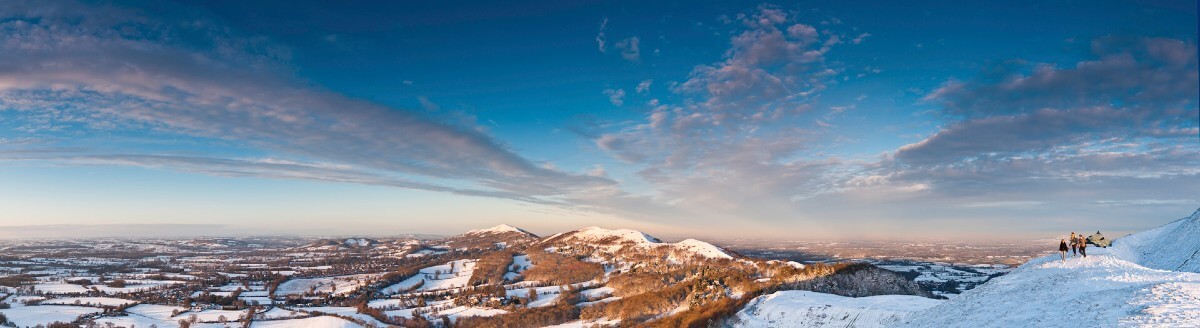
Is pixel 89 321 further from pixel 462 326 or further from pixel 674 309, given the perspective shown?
pixel 674 309

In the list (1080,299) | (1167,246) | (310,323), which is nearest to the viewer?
(1080,299)

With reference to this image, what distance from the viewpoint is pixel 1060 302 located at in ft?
126

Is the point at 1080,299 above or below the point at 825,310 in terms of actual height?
above

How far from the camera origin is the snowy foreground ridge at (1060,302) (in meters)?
33.0

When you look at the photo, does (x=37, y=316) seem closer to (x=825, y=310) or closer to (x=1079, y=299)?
(x=825, y=310)

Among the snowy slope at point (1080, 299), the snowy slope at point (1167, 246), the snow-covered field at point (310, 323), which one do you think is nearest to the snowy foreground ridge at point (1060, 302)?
the snowy slope at point (1080, 299)

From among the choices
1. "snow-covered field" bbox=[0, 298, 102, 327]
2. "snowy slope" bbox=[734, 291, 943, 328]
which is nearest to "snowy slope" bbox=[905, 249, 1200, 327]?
"snowy slope" bbox=[734, 291, 943, 328]

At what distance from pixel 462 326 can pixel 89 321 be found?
135 meters

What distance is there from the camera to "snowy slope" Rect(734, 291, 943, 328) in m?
58.8

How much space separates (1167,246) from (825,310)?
55.4 m

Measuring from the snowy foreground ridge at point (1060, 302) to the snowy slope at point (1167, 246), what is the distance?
0.20 meters

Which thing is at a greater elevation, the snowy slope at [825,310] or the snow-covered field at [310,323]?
the snowy slope at [825,310]

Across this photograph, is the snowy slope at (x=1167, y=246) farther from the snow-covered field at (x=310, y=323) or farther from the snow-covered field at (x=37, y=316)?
the snow-covered field at (x=37, y=316)

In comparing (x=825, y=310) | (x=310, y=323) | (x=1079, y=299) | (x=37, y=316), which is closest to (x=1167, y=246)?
(x=825, y=310)
